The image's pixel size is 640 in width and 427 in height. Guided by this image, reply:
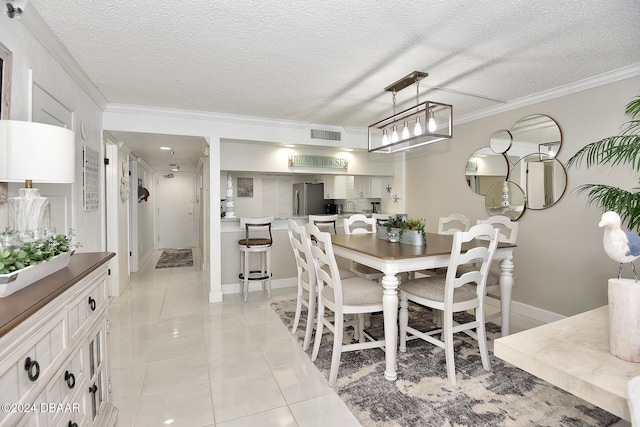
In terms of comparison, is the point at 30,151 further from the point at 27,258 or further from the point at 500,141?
the point at 500,141

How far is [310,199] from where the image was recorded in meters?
5.57

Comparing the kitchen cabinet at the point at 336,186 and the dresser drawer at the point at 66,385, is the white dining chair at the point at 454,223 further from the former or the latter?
the dresser drawer at the point at 66,385

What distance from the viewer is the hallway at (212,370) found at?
181 centimetres

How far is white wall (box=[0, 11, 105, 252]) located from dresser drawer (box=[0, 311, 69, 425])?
3.02 ft

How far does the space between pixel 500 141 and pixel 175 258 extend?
6.37 meters

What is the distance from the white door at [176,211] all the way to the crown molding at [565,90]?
7004 millimetres

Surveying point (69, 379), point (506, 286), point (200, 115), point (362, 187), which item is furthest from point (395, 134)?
point (362, 187)

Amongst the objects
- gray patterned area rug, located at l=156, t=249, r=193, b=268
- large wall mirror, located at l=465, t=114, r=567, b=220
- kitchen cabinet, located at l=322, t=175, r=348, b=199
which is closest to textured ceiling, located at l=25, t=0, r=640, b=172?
large wall mirror, located at l=465, t=114, r=567, b=220

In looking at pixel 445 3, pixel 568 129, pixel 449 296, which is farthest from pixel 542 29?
pixel 449 296

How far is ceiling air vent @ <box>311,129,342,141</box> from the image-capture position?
4422 mm

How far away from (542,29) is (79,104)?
3583 mm

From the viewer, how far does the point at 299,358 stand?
2.45 meters

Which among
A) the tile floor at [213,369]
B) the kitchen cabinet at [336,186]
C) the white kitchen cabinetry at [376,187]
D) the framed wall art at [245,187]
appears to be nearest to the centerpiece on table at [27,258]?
the tile floor at [213,369]

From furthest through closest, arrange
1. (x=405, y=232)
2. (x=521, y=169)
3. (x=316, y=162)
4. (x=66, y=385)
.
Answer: (x=316, y=162), (x=521, y=169), (x=405, y=232), (x=66, y=385)
